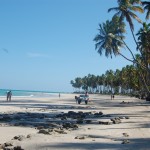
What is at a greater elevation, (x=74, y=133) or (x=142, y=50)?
(x=142, y=50)

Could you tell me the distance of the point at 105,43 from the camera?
54.1 m

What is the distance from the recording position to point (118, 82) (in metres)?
120

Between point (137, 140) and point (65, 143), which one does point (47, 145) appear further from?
point (137, 140)

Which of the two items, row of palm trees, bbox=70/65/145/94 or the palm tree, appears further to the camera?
row of palm trees, bbox=70/65/145/94

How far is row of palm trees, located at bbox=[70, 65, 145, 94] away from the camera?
93812 mm

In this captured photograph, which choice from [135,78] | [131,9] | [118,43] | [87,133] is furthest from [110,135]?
[135,78]

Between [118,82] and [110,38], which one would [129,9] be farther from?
[118,82]

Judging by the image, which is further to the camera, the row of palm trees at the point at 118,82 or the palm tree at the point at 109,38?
the row of palm trees at the point at 118,82

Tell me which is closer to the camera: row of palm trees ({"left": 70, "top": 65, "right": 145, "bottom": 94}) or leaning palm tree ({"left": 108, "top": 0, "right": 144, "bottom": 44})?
leaning palm tree ({"left": 108, "top": 0, "right": 144, "bottom": 44})

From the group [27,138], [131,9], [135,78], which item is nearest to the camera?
[27,138]

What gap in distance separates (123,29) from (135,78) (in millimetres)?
41911

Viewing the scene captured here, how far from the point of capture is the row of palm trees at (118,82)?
9381cm

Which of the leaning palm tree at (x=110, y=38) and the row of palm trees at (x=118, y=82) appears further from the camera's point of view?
the row of palm trees at (x=118, y=82)

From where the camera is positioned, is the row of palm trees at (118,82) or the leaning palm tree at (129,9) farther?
the row of palm trees at (118,82)
